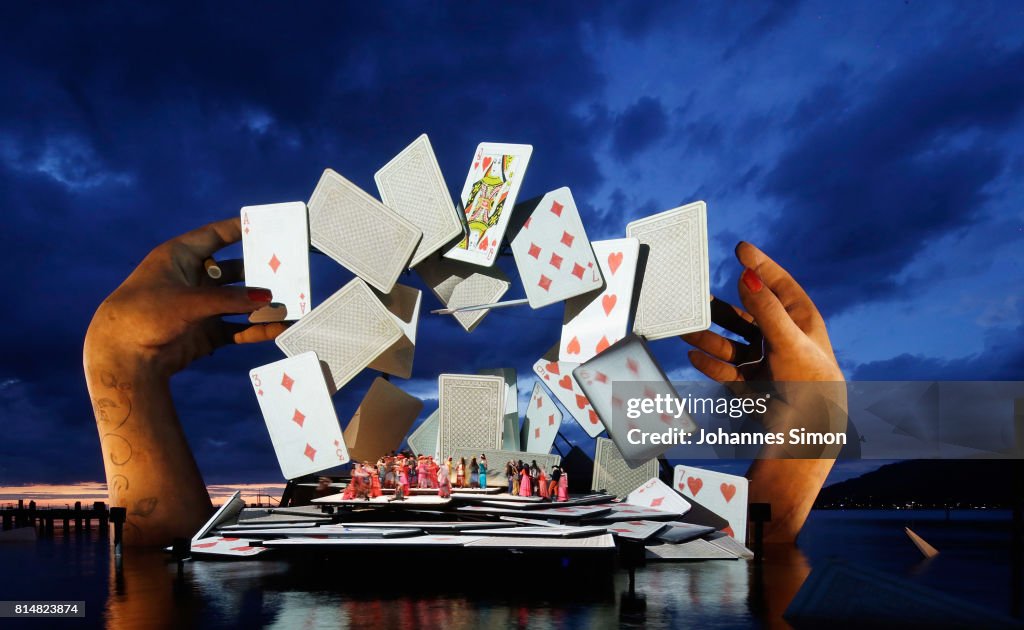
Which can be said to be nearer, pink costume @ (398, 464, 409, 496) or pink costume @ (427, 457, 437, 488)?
pink costume @ (398, 464, 409, 496)

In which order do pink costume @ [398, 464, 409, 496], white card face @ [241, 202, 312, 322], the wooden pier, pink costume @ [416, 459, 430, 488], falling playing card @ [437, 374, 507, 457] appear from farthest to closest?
the wooden pier
falling playing card @ [437, 374, 507, 457]
white card face @ [241, 202, 312, 322]
pink costume @ [416, 459, 430, 488]
pink costume @ [398, 464, 409, 496]

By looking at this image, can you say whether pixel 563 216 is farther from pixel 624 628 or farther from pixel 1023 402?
pixel 624 628

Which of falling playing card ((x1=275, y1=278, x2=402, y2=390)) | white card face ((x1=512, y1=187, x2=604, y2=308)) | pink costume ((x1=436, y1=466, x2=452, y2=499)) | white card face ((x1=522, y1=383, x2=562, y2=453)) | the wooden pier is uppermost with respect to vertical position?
white card face ((x1=512, y1=187, x2=604, y2=308))

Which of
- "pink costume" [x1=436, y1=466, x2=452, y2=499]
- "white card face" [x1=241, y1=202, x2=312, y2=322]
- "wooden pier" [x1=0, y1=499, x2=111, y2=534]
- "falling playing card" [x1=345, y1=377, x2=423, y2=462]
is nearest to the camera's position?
"pink costume" [x1=436, y1=466, x2=452, y2=499]

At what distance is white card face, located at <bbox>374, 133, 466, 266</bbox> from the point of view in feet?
34.6

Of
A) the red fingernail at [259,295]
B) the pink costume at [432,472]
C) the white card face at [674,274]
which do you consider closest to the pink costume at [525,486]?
the pink costume at [432,472]

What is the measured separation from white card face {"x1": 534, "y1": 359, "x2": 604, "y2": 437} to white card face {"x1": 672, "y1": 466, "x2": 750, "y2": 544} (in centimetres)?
132

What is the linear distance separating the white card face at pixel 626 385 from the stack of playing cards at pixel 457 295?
0.02 meters

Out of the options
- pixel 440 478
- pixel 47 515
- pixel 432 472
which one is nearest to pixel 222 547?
pixel 440 478

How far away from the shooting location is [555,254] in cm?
1017

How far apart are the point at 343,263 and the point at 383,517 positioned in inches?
141

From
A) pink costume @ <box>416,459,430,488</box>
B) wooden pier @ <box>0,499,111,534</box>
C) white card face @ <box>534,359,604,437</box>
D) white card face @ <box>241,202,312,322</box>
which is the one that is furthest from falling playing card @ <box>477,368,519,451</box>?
wooden pier @ <box>0,499,111,534</box>

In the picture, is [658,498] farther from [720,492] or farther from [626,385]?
[626,385]

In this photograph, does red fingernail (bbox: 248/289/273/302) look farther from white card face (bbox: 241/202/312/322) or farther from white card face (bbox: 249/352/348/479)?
white card face (bbox: 249/352/348/479)
